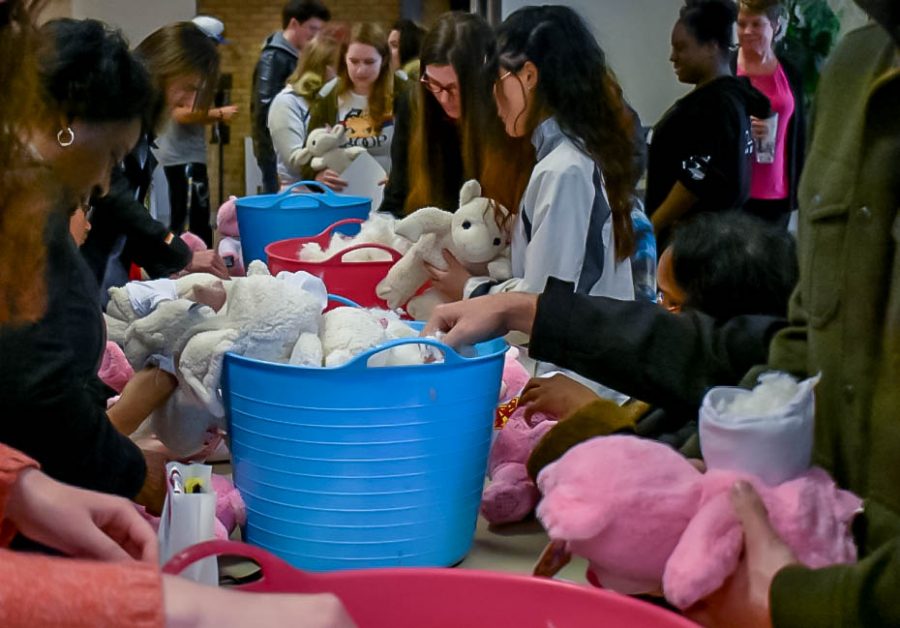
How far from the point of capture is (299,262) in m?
2.07

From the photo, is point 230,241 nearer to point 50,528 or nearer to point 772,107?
point 772,107

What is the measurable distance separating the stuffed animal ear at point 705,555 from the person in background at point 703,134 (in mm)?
2415

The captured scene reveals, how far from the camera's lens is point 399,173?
319cm

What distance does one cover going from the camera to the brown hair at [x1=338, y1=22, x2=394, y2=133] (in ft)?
14.3

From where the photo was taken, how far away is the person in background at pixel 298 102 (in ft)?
14.5

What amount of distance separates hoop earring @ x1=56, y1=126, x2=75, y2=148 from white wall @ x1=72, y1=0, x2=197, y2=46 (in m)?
5.63

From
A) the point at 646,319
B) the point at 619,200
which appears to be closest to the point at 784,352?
the point at 646,319

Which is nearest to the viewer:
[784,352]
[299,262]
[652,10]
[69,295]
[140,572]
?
[140,572]

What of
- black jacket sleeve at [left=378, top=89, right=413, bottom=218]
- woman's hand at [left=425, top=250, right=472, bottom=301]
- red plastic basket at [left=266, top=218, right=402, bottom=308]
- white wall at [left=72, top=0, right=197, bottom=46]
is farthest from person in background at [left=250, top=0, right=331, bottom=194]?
woman's hand at [left=425, top=250, right=472, bottom=301]

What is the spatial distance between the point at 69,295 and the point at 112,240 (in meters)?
1.30

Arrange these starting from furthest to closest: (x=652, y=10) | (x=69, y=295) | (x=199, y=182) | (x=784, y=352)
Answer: (x=199, y=182)
(x=652, y=10)
(x=69, y=295)
(x=784, y=352)

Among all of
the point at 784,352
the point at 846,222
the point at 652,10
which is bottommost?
the point at 784,352

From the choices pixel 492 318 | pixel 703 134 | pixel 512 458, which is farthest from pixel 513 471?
pixel 703 134

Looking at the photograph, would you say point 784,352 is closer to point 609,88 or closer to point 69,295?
point 69,295
